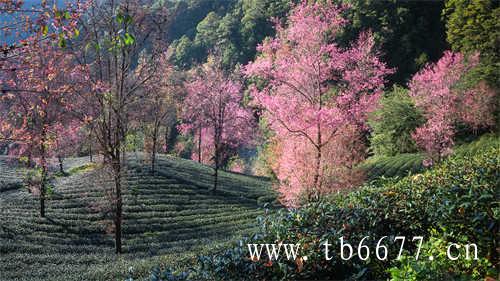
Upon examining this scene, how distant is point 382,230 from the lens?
23.7ft

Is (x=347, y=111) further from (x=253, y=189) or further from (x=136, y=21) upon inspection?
(x=253, y=189)

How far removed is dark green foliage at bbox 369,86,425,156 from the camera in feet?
138

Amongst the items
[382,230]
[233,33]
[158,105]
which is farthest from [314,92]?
[233,33]

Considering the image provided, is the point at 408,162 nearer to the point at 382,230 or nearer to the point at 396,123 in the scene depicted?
the point at 396,123

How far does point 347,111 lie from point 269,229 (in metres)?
13.5

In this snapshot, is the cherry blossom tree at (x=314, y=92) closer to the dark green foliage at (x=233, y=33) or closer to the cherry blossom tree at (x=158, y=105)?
the cherry blossom tree at (x=158, y=105)

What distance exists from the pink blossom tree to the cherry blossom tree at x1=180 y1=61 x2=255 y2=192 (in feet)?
54.8

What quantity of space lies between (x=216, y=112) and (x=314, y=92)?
99.8ft

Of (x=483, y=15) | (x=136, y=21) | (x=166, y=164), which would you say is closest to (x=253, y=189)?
(x=166, y=164)

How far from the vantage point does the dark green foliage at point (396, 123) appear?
42.0 m

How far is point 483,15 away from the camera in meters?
43.6

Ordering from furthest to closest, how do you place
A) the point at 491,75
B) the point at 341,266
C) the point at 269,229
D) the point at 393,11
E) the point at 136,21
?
the point at 393,11 < the point at 491,75 < the point at 136,21 < the point at 269,229 < the point at 341,266

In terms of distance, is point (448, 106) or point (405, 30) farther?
point (405, 30)

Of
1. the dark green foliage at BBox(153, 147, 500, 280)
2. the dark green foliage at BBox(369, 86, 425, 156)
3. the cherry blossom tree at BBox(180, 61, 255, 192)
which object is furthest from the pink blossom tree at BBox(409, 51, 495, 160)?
the dark green foliage at BBox(153, 147, 500, 280)
